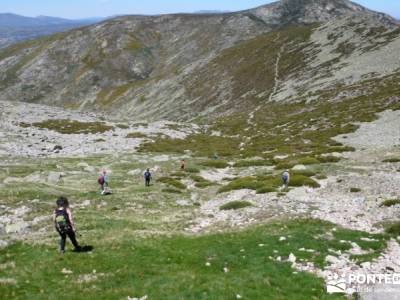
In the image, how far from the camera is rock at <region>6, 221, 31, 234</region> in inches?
1265

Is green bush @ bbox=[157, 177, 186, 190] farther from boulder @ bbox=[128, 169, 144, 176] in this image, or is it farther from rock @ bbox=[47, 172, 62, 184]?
rock @ bbox=[47, 172, 62, 184]

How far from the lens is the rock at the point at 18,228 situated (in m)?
32.1

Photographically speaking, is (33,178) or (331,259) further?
(33,178)

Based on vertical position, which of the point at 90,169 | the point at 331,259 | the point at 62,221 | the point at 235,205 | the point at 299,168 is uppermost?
the point at 62,221

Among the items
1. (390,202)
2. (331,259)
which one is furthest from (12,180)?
(331,259)

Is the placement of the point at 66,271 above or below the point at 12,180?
above

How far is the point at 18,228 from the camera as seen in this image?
32469 mm

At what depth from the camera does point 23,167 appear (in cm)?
5838

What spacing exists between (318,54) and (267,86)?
2100 cm

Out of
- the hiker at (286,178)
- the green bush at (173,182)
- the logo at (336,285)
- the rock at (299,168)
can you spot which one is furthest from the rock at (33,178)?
the logo at (336,285)

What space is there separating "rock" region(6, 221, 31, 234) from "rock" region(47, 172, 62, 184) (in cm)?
1740

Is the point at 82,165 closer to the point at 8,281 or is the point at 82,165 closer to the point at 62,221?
Answer: the point at 62,221

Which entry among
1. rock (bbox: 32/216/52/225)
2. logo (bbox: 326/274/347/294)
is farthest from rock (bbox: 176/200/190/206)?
logo (bbox: 326/274/347/294)

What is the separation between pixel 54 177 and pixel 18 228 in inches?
755
